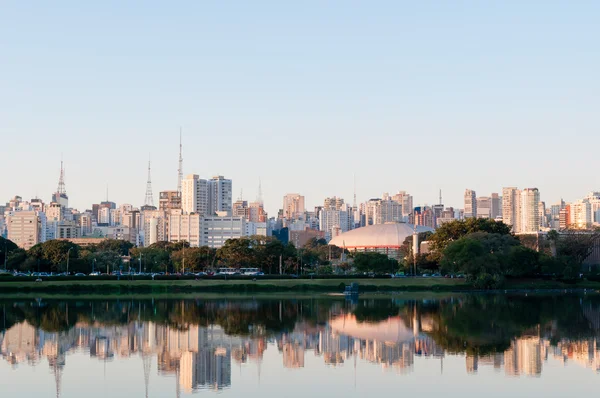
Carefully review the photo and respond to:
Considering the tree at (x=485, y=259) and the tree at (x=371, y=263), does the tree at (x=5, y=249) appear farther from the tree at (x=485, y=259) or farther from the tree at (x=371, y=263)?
the tree at (x=485, y=259)

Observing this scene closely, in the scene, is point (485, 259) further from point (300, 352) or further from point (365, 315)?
point (300, 352)

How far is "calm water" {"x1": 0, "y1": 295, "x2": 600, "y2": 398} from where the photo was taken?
2791 cm

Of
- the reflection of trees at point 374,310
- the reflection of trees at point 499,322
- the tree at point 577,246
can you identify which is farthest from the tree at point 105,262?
the reflection of trees at point 499,322

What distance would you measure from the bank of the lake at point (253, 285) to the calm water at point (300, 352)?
921 inches

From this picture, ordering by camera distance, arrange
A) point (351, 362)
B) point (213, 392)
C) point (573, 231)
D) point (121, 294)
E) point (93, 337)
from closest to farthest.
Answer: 1. point (213, 392)
2. point (351, 362)
3. point (93, 337)
4. point (121, 294)
5. point (573, 231)

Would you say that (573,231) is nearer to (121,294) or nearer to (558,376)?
(121,294)

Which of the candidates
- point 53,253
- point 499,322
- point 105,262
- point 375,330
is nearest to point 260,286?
point 53,253

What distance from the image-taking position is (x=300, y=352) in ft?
120

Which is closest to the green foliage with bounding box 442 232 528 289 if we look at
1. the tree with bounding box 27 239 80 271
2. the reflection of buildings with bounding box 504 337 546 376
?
the tree with bounding box 27 239 80 271

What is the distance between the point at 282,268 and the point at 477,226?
23414mm

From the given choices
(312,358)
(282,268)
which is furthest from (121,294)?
(312,358)

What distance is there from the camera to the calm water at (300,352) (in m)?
27.9

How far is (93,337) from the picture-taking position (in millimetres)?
42344

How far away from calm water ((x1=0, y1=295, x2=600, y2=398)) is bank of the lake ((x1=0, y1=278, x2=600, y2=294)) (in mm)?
23399
